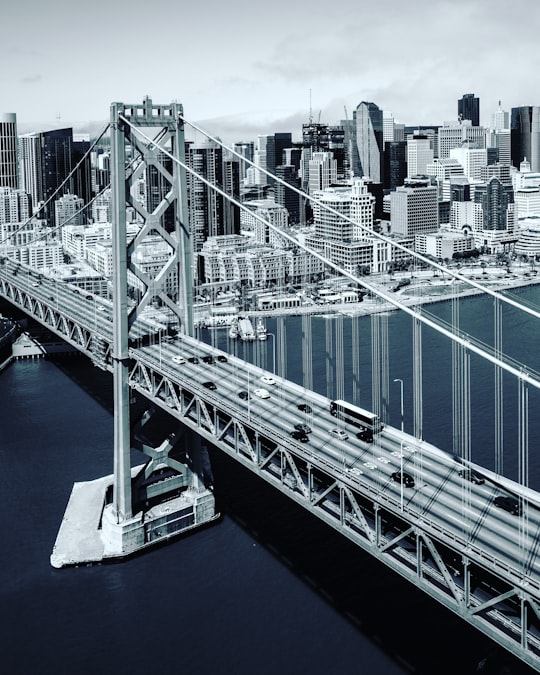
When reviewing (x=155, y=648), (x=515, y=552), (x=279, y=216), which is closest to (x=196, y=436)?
(x=155, y=648)

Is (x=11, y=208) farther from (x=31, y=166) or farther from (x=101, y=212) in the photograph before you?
(x=31, y=166)

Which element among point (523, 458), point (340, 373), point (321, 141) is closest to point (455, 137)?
point (321, 141)

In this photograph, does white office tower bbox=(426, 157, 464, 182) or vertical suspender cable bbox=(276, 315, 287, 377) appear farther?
white office tower bbox=(426, 157, 464, 182)

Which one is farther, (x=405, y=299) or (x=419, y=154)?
(x=419, y=154)

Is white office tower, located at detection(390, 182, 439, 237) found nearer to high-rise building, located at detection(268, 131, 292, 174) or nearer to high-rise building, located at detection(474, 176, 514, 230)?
high-rise building, located at detection(474, 176, 514, 230)

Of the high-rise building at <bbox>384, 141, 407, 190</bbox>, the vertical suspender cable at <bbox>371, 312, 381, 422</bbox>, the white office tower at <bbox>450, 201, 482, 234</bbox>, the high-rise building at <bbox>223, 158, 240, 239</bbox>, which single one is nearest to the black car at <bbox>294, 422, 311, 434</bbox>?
the vertical suspender cable at <bbox>371, 312, 381, 422</bbox>
